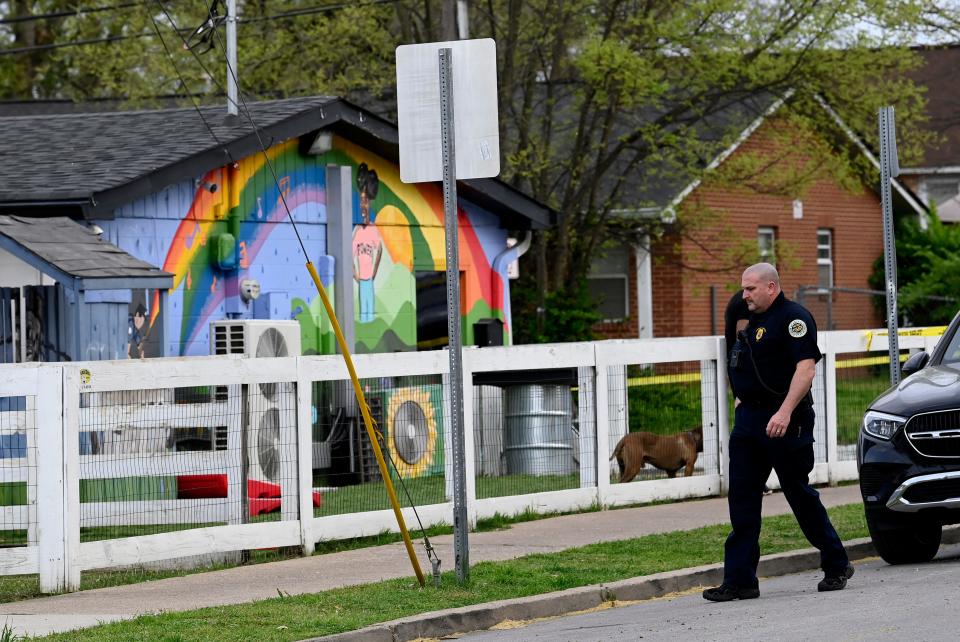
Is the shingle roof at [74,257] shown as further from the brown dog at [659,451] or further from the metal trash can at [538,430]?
the brown dog at [659,451]

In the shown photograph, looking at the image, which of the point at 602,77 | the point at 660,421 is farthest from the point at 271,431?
the point at 602,77

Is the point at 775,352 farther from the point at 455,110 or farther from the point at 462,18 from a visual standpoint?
the point at 462,18

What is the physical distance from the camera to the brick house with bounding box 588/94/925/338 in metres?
25.9

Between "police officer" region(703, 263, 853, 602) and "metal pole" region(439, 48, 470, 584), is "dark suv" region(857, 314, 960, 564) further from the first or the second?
"metal pole" region(439, 48, 470, 584)

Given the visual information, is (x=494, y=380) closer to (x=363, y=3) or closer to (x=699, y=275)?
(x=363, y=3)

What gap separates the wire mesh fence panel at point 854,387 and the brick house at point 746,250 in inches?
303

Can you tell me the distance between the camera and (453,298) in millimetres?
9617

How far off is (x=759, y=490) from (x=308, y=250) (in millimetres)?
9202

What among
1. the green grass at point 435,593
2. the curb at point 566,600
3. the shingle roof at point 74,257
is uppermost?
the shingle roof at point 74,257

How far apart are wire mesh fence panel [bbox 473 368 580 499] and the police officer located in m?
4.21

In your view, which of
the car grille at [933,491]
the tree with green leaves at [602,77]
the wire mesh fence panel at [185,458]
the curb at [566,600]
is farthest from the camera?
the tree with green leaves at [602,77]

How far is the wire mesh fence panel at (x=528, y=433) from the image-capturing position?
1355cm

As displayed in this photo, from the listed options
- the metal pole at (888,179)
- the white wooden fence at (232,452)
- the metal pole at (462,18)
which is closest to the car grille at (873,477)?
the metal pole at (888,179)

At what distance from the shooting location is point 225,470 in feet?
37.5
